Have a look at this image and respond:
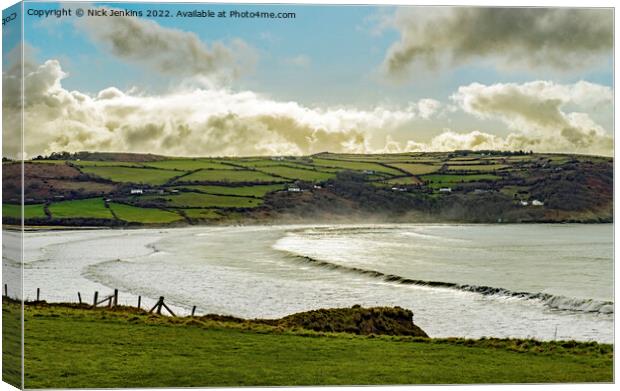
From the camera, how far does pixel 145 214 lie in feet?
67.0

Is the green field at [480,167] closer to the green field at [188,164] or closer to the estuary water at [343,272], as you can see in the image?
the estuary water at [343,272]

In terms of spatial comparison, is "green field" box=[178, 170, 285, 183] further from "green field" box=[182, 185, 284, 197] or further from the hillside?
"green field" box=[182, 185, 284, 197]

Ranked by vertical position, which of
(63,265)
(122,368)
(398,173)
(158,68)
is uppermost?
(158,68)

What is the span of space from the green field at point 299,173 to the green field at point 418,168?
1.26m

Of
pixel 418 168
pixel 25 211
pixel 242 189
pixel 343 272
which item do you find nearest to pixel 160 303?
pixel 242 189

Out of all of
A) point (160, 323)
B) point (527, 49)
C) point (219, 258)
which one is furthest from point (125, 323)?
point (527, 49)

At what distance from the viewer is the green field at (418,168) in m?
20.7

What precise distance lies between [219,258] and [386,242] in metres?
3.26

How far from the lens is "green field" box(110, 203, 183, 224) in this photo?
20.4 meters

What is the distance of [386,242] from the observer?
845 inches

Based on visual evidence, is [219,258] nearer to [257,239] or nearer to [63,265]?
[257,239]

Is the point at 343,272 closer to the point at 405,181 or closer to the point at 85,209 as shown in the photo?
the point at 405,181

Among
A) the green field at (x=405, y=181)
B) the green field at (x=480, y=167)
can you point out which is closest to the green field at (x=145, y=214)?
the green field at (x=405, y=181)

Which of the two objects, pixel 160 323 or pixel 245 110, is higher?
pixel 245 110
